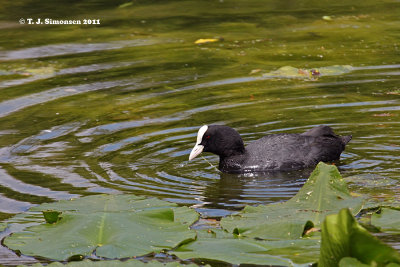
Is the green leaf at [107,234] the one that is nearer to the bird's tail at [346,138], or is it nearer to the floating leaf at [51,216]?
the floating leaf at [51,216]

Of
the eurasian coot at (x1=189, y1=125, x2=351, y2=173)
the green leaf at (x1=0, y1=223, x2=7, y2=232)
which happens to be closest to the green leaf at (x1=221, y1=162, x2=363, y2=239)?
the green leaf at (x1=0, y1=223, x2=7, y2=232)

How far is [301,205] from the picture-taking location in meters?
5.09

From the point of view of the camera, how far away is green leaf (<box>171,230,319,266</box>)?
422cm

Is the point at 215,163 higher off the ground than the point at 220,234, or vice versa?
the point at 220,234

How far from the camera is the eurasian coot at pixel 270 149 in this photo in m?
7.61

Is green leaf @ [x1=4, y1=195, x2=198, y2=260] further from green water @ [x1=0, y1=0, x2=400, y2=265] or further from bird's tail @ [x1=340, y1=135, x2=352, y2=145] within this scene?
bird's tail @ [x1=340, y1=135, x2=352, y2=145]

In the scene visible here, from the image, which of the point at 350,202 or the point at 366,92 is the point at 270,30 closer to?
the point at 366,92

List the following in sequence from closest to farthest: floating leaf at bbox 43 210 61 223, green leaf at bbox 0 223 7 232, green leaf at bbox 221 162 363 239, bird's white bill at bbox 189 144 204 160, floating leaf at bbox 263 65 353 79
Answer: green leaf at bbox 221 162 363 239, floating leaf at bbox 43 210 61 223, green leaf at bbox 0 223 7 232, bird's white bill at bbox 189 144 204 160, floating leaf at bbox 263 65 353 79

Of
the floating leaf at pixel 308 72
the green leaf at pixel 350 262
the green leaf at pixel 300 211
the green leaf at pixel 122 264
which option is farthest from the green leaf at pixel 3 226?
the floating leaf at pixel 308 72

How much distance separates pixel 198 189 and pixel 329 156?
1.62 m

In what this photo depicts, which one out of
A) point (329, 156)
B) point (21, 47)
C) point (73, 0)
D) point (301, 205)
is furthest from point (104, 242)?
point (73, 0)

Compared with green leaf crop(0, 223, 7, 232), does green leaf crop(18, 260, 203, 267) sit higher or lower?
higher

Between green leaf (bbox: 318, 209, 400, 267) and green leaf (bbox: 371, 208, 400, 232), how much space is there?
4.18 ft

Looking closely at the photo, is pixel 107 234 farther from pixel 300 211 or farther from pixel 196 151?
pixel 196 151
